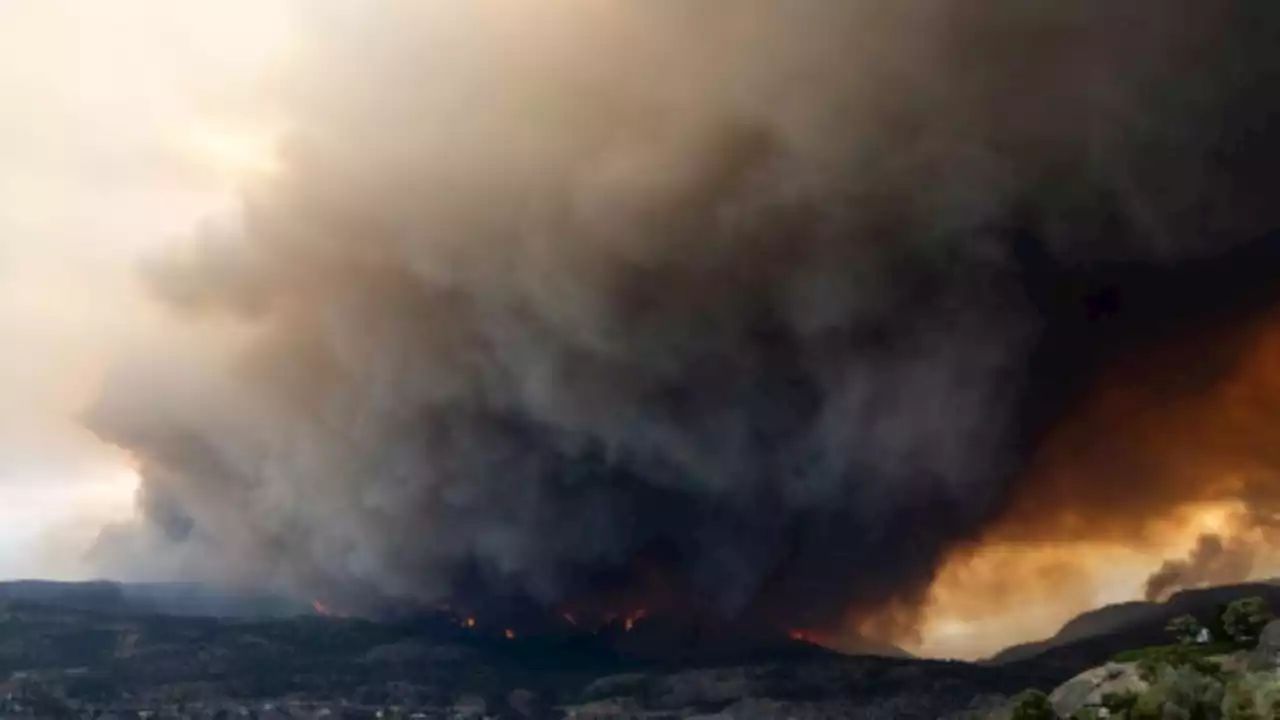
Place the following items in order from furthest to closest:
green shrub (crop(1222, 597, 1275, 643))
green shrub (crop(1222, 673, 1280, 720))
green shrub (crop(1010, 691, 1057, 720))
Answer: green shrub (crop(1222, 597, 1275, 643))
green shrub (crop(1010, 691, 1057, 720))
green shrub (crop(1222, 673, 1280, 720))

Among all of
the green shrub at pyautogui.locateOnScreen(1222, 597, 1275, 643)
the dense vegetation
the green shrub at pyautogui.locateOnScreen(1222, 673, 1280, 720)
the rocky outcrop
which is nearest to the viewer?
the green shrub at pyautogui.locateOnScreen(1222, 673, 1280, 720)

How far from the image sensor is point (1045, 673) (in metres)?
188

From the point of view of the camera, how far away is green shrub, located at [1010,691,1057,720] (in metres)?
70.7

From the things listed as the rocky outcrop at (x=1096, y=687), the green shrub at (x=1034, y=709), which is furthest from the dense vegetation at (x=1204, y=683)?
the rocky outcrop at (x=1096, y=687)

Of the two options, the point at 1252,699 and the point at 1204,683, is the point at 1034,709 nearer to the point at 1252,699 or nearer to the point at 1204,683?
the point at 1204,683

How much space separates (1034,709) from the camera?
72.8 meters

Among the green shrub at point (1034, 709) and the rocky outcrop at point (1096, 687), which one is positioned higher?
the rocky outcrop at point (1096, 687)

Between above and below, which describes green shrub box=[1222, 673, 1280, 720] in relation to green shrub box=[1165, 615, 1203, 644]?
below

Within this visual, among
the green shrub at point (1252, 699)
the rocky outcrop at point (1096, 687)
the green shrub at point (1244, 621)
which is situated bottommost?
Result: the green shrub at point (1252, 699)

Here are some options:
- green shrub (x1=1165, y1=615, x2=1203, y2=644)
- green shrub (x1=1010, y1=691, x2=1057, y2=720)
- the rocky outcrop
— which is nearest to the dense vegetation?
green shrub (x1=1010, y1=691, x2=1057, y2=720)

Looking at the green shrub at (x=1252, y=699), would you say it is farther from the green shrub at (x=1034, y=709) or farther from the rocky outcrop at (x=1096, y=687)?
the green shrub at (x=1034, y=709)

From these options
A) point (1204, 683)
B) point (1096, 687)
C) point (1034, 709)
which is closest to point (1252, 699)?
point (1204, 683)

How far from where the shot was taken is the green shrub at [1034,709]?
2783 inches

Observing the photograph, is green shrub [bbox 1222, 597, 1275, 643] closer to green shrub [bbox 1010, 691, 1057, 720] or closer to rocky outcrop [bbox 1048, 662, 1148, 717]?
rocky outcrop [bbox 1048, 662, 1148, 717]
